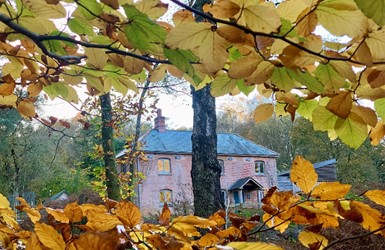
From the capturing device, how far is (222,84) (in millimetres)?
682

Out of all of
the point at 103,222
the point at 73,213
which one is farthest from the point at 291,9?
the point at 73,213

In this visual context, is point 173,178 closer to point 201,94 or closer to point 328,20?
point 201,94

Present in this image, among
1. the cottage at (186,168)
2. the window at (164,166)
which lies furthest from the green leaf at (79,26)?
the window at (164,166)

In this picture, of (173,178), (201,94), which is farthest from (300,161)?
(173,178)

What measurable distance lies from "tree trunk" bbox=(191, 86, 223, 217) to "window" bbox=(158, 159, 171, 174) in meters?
17.3

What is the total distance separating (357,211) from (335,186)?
0.06 metres

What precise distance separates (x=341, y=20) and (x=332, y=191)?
325 mm

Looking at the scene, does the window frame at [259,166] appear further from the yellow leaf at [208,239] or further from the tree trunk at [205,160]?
the yellow leaf at [208,239]

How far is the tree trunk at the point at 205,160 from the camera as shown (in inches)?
137

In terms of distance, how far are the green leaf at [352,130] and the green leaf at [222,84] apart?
0.66 ft

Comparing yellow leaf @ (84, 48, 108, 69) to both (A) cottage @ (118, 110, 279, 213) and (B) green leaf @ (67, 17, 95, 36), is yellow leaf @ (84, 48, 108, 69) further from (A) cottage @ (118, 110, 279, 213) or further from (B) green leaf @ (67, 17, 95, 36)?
(A) cottage @ (118, 110, 279, 213)

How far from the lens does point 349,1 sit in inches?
17.1

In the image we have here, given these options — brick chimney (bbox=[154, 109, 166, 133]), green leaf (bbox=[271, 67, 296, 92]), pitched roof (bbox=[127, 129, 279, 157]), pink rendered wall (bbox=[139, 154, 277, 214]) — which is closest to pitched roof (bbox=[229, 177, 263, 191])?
pink rendered wall (bbox=[139, 154, 277, 214])

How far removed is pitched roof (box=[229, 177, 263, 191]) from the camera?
21.3m
